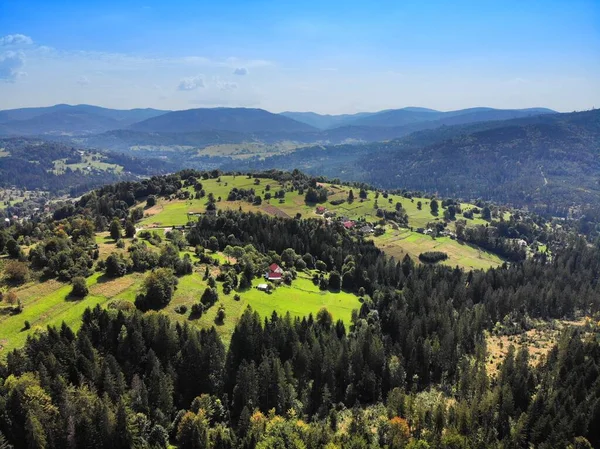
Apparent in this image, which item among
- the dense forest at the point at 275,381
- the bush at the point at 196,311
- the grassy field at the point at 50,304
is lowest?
the dense forest at the point at 275,381

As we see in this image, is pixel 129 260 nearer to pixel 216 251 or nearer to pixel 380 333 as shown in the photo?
pixel 216 251

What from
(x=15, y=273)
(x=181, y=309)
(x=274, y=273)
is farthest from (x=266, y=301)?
(x=15, y=273)

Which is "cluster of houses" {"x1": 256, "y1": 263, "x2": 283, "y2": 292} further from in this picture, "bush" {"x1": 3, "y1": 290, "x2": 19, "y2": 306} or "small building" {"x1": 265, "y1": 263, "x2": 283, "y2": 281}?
"bush" {"x1": 3, "y1": 290, "x2": 19, "y2": 306}

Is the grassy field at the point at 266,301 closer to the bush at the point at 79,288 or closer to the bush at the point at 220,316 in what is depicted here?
the bush at the point at 220,316

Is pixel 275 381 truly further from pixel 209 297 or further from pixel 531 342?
pixel 531 342

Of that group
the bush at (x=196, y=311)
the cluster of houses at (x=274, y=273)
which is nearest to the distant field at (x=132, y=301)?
the bush at (x=196, y=311)

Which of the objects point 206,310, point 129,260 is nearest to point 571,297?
point 206,310
